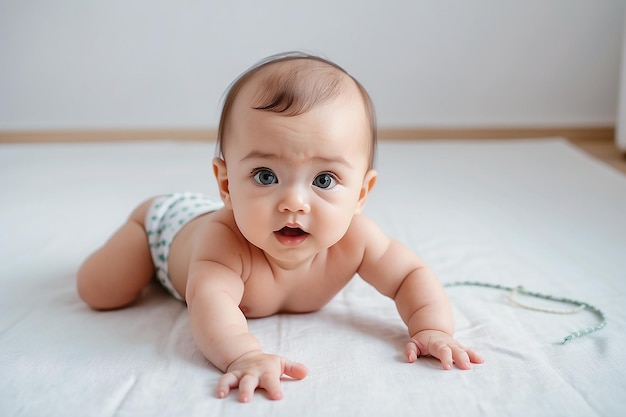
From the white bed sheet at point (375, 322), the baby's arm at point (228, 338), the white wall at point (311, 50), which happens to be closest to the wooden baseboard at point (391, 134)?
the white wall at point (311, 50)

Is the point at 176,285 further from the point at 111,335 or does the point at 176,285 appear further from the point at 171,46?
the point at 171,46

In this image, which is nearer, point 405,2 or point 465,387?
point 465,387

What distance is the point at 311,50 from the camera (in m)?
2.62

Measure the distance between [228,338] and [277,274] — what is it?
0.16m

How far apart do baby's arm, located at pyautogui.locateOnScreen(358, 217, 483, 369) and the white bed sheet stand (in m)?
0.03

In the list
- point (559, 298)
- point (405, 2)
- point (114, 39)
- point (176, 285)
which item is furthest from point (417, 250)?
point (114, 39)

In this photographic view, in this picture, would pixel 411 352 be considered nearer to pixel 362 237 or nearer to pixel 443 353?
pixel 443 353

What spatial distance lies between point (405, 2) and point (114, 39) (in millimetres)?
1021

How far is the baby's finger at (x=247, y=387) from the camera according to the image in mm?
796

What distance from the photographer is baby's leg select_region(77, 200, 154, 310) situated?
42.9 inches

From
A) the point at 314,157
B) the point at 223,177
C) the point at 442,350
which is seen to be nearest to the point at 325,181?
the point at 314,157

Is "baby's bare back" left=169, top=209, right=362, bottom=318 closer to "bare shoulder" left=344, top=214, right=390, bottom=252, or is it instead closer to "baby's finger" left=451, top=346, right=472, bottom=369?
"bare shoulder" left=344, top=214, right=390, bottom=252

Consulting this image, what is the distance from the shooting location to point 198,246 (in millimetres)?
1005

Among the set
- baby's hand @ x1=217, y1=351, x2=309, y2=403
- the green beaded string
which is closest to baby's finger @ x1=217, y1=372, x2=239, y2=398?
baby's hand @ x1=217, y1=351, x2=309, y2=403
